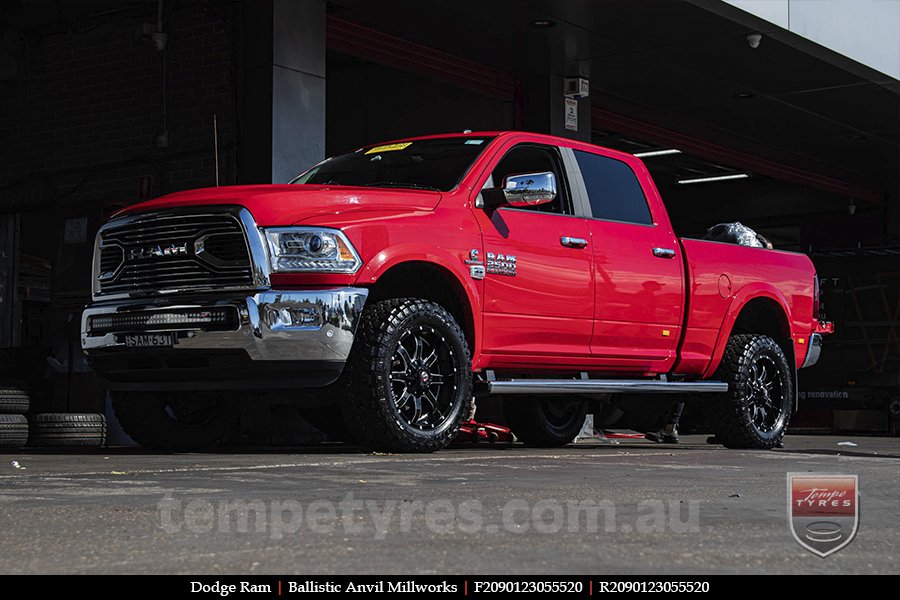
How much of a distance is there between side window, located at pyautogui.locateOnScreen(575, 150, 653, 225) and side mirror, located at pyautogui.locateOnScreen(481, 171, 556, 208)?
1.09 m

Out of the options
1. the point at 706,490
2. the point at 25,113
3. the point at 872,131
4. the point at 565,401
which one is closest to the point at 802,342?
the point at 565,401

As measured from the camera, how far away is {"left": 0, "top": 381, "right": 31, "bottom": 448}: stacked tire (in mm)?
Result: 10594

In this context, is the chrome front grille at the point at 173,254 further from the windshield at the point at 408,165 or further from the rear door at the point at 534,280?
the rear door at the point at 534,280

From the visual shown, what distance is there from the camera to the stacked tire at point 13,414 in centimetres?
1059

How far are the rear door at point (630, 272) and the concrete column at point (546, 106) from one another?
6410mm

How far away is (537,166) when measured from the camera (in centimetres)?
912

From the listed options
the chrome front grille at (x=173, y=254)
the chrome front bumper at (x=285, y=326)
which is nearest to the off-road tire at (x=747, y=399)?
the chrome front bumper at (x=285, y=326)

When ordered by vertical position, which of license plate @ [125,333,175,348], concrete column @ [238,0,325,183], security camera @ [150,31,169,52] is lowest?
license plate @ [125,333,175,348]

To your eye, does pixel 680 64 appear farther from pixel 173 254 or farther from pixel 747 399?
pixel 173 254

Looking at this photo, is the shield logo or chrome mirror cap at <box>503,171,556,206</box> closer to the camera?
the shield logo

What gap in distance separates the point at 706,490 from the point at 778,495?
0.31 metres

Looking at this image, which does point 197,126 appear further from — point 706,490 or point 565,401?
point 706,490

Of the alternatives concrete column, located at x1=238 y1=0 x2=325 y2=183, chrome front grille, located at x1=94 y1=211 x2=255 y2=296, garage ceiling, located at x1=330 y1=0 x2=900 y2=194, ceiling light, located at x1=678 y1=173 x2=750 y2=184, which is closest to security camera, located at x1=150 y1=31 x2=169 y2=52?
concrete column, located at x1=238 y1=0 x2=325 y2=183

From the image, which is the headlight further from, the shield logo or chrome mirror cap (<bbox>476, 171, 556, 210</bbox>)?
the shield logo
